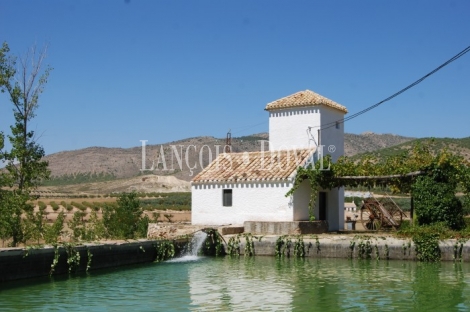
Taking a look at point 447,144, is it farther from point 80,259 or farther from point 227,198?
point 80,259

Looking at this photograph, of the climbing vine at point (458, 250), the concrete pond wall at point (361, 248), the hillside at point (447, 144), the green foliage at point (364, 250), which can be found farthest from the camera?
the hillside at point (447, 144)

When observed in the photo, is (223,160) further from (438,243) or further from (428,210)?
(438,243)

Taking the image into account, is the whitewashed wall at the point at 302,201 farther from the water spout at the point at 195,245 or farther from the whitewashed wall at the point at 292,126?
the water spout at the point at 195,245

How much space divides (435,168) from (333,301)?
11.8m

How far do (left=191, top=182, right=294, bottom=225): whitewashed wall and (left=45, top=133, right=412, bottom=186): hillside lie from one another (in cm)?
7639

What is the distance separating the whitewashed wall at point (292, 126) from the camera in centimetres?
2716

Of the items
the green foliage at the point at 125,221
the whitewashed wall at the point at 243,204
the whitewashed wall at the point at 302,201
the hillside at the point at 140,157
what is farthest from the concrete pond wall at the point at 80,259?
the hillside at the point at 140,157

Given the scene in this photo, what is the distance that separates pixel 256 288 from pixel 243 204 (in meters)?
11.7

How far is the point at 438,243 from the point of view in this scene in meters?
18.8

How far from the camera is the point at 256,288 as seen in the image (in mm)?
13883

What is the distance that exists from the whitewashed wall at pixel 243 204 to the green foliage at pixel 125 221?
275 centimetres

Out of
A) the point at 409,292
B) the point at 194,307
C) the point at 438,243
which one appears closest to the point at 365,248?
the point at 438,243

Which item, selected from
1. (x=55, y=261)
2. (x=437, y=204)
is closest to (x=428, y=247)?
(x=437, y=204)

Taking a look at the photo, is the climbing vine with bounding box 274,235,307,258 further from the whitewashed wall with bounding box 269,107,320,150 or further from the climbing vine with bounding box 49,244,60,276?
the climbing vine with bounding box 49,244,60,276
